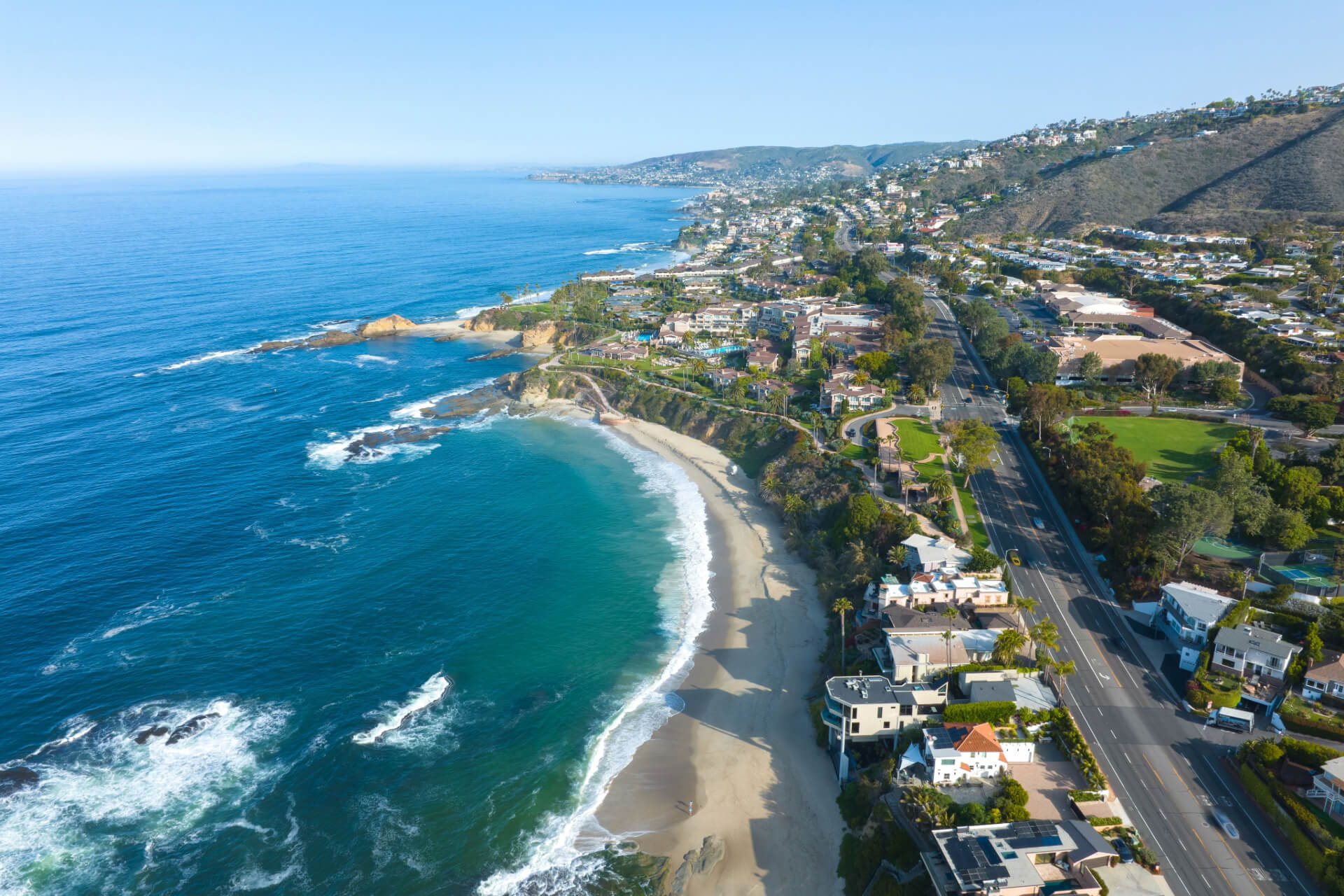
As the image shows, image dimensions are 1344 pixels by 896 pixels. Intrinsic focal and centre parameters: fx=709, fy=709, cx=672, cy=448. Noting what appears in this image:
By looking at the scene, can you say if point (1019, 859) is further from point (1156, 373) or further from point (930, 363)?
point (1156, 373)

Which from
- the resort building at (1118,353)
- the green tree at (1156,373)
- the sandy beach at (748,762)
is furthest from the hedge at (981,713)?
the resort building at (1118,353)

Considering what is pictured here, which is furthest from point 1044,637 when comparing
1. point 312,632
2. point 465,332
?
point 465,332

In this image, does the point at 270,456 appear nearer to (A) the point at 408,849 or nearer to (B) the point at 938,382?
(A) the point at 408,849

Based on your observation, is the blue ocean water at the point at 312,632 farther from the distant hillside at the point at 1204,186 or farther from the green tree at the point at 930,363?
the distant hillside at the point at 1204,186

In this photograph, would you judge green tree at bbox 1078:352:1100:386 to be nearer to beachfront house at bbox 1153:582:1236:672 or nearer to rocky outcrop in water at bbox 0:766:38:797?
beachfront house at bbox 1153:582:1236:672

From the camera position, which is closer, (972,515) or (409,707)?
(409,707)

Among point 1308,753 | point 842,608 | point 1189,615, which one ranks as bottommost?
point 842,608

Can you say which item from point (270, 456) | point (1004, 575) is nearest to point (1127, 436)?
point (1004, 575)
